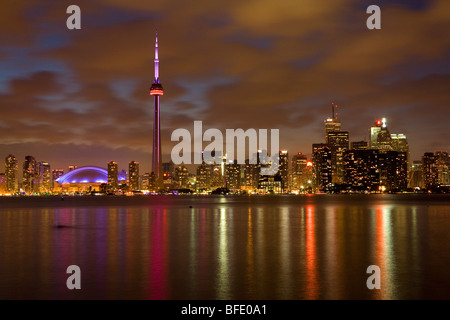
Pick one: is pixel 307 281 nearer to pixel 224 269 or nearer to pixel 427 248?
pixel 224 269

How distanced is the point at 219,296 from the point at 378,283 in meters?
8.25

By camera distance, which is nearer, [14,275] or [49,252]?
[14,275]

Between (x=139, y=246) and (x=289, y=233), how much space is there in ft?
61.5

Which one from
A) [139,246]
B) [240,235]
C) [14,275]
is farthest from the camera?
[240,235]

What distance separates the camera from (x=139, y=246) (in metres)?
40.8
